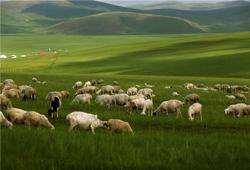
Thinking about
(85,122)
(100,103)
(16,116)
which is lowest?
(100,103)

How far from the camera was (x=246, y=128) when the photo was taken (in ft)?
70.3

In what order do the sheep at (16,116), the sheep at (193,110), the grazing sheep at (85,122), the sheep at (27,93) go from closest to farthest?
the grazing sheep at (85,122), the sheep at (16,116), the sheep at (193,110), the sheep at (27,93)

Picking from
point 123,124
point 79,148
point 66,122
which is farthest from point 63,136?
point 66,122

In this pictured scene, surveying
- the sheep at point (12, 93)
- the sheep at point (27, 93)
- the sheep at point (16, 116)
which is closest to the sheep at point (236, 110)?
the sheep at point (16, 116)

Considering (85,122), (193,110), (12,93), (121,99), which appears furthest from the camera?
(12,93)

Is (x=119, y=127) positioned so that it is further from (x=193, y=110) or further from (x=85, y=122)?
(x=193, y=110)

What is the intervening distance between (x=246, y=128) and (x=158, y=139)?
768 cm

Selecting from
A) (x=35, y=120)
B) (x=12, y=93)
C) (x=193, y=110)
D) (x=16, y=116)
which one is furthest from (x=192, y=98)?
(x=16, y=116)

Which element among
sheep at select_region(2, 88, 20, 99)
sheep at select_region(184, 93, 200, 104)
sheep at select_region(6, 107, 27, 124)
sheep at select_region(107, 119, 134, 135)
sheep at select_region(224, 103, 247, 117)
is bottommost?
sheep at select_region(184, 93, 200, 104)

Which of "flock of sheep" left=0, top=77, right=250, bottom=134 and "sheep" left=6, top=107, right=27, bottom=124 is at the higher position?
"sheep" left=6, top=107, right=27, bottom=124

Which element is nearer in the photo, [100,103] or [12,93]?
[100,103]

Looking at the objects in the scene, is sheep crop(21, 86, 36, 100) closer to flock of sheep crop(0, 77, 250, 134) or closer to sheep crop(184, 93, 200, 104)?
flock of sheep crop(0, 77, 250, 134)

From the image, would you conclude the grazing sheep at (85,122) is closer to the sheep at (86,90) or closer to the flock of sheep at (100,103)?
the flock of sheep at (100,103)

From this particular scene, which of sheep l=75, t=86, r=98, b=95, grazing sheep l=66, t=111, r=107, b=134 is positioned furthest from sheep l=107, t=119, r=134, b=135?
sheep l=75, t=86, r=98, b=95
